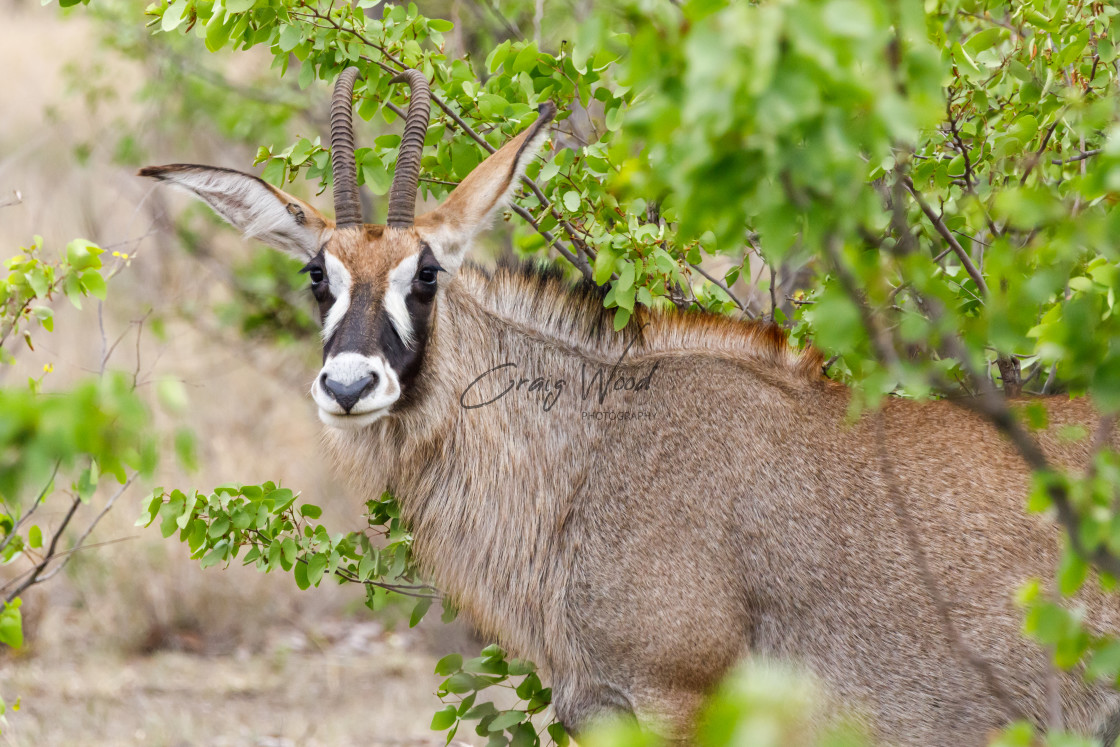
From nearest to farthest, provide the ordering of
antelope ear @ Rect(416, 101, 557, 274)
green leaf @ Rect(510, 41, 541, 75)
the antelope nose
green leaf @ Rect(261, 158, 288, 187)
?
the antelope nose, antelope ear @ Rect(416, 101, 557, 274), green leaf @ Rect(510, 41, 541, 75), green leaf @ Rect(261, 158, 288, 187)

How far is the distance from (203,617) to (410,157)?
6312mm

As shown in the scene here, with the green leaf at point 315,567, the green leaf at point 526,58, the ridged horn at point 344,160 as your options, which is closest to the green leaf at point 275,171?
the ridged horn at point 344,160

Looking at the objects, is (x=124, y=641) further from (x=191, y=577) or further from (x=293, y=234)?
(x=293, y=234)

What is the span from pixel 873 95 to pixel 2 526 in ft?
14.4

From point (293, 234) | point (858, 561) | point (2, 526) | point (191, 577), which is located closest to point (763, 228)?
point (858, 561)

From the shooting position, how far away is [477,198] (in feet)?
15.8

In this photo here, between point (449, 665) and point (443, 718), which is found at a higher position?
point (449, 665)

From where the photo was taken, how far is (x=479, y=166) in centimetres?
484

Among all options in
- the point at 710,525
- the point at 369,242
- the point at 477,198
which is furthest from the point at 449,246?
the point at 710,525

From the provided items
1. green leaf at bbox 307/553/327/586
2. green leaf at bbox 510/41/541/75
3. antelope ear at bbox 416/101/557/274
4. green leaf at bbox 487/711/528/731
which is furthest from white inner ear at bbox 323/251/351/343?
green leaf at bbox 487/711/528/731

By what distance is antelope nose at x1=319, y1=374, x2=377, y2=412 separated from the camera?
418 centimetres

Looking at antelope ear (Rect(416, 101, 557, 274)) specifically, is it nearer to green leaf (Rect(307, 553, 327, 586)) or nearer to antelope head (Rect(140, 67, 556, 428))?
antelope head (Rect(140, 67, 556, 428))

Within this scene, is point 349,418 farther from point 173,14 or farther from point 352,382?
point 173,14
